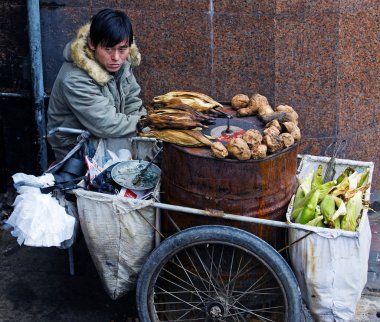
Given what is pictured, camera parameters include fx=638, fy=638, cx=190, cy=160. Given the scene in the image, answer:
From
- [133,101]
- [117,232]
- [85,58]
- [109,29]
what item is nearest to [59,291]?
[117,232]

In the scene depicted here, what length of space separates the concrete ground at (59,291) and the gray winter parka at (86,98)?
0.95m

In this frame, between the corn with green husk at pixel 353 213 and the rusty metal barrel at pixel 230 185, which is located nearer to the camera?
the rusty metal barrel at pixel 230 185

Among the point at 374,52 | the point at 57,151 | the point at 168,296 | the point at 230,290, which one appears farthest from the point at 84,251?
the point at 374,52

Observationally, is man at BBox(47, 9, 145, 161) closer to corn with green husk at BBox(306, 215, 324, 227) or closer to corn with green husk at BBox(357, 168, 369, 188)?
corn with green husk at BBox(306, 215, 324, 227)

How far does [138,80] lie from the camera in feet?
18.0

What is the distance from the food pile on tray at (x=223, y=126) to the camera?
12.2ft

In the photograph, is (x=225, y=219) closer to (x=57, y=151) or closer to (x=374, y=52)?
(x=57, y=151)

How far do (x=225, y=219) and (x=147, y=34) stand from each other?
2103mm

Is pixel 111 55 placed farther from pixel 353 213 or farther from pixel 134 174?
pixel 353 213

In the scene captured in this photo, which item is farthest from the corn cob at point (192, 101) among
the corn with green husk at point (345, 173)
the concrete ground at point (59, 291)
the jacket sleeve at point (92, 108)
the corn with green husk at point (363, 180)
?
the concrete ground at point (59, 291)

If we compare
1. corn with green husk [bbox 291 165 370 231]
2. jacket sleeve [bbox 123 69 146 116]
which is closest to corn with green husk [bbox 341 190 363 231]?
corn with green husk [bbox 291 165 370 231]

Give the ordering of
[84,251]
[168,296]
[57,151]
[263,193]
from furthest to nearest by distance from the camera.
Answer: [84,251] → [57,151] → [168,296] → [263,193]

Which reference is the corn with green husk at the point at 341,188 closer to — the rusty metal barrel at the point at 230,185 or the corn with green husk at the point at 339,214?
the corn with green husk at the point at 339,214

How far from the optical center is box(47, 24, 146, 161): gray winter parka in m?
4.47
